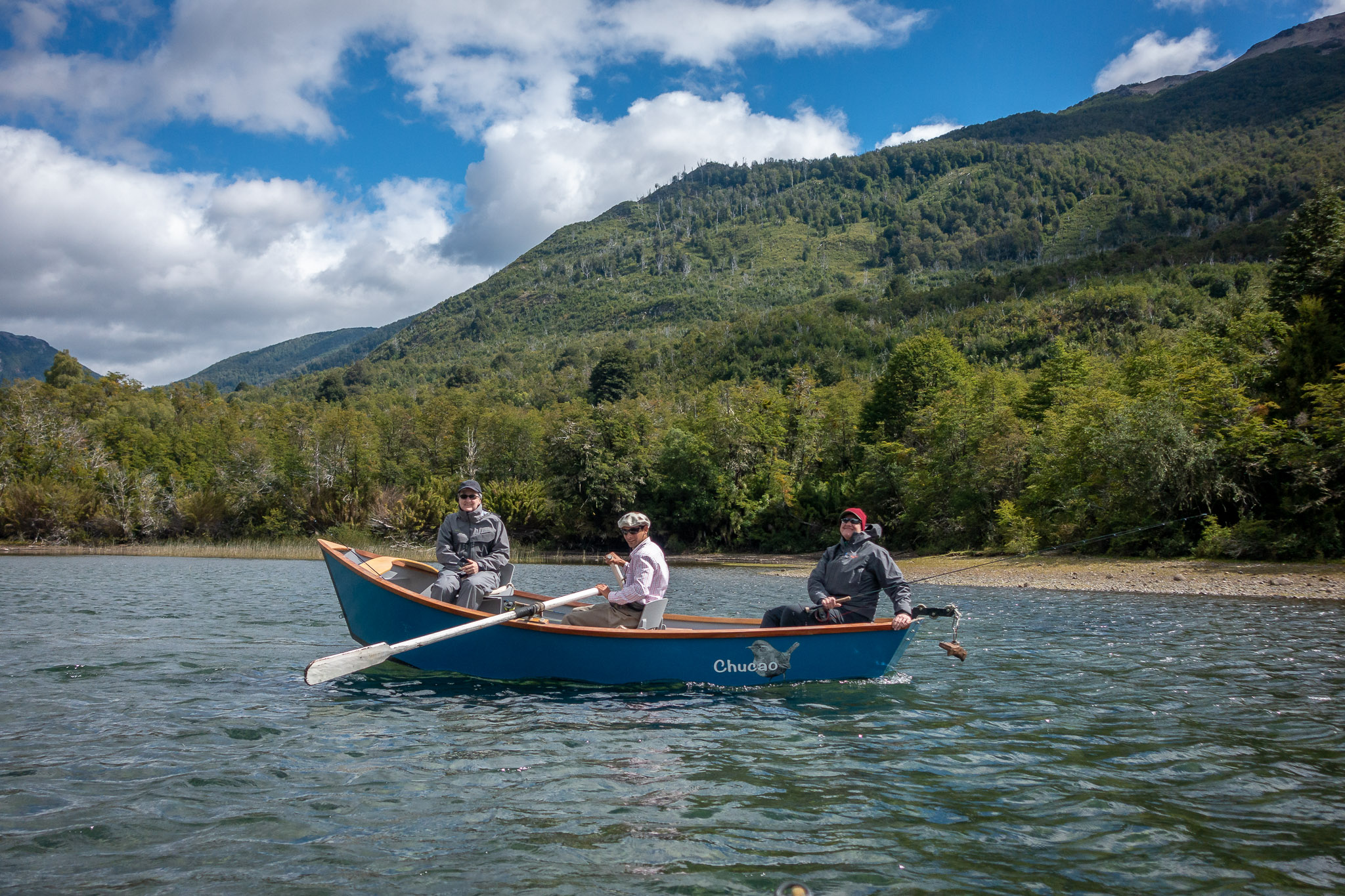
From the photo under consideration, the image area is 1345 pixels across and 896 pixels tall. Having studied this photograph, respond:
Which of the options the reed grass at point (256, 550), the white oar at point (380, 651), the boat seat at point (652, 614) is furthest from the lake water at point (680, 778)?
the reed grass at point (256, 550)

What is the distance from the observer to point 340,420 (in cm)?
6794

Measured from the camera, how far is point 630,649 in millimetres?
9273

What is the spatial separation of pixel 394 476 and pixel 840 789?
63623 mm

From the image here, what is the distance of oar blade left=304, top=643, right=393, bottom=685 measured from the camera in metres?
8.60

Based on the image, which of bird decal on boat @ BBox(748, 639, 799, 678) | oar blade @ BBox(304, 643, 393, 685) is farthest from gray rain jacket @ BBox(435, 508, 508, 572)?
bird decal on boat @ BBox(748, 639, 799, 678)

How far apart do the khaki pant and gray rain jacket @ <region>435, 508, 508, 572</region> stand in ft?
4.78

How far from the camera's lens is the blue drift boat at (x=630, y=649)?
30.0 ft

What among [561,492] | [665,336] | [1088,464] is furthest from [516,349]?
[1088,464]

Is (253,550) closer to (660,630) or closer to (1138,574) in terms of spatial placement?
(660,630)

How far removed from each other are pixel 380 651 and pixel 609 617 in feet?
8.87

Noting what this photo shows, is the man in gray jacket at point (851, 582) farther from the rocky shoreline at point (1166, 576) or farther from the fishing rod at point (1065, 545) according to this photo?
the rocky shoreline at point (1166, 576)

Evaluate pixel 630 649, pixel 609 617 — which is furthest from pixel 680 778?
pixel 609 617

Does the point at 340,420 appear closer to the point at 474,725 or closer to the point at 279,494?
the point at 279,494

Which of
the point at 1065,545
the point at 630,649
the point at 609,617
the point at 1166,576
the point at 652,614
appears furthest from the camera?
the point at 1166,576
